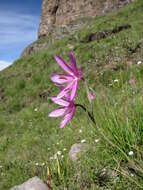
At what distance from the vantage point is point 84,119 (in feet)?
12.9

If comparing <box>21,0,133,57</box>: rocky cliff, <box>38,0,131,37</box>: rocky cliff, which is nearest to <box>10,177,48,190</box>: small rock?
<box>21,0,133,57</box>: rocky cliff

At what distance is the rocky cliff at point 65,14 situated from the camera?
54.9ft

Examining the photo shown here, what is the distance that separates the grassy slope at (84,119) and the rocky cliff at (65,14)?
18.6 feet

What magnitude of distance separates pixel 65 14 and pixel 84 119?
17205 mm

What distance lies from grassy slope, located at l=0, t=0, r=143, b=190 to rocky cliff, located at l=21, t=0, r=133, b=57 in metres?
5.68

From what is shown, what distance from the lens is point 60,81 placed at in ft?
3.64

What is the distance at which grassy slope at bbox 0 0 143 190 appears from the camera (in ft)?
6.63

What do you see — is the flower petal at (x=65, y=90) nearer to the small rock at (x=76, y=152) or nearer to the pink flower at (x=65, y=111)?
the pink flower at (x=65, y=111)

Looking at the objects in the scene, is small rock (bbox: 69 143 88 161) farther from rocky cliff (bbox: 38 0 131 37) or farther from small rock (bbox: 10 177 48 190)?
rocky cliff (bbox: 38 0 131 37)

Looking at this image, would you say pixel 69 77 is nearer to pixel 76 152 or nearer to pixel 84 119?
pixel 76 152

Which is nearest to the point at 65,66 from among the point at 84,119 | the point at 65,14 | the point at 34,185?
the point at 34,185

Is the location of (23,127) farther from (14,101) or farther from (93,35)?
(93,35)

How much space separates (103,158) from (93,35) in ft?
25.5

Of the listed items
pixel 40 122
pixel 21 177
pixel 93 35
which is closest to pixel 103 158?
pixel 21 177
